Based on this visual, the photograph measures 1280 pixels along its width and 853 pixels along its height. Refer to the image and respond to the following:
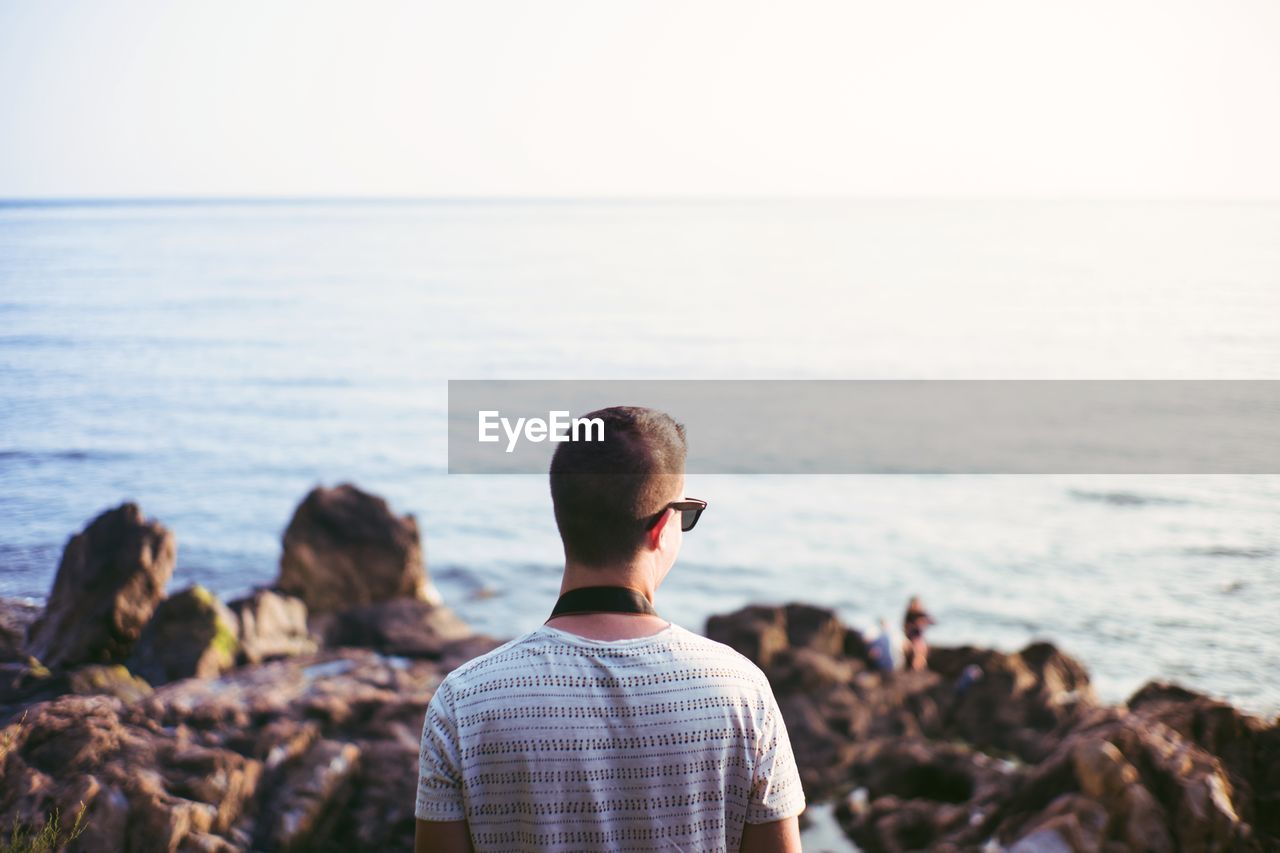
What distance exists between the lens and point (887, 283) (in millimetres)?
89000

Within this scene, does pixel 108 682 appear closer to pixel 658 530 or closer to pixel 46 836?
pixel 46 836

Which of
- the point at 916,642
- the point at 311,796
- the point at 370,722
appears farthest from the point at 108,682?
the point at 916,642

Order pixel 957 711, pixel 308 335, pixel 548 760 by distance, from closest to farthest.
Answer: pixel 548 760
pixel 957 711
pixel 308 335

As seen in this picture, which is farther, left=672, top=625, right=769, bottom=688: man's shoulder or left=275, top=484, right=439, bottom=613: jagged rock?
left=275, top=484, right=439, bottom=613: jagged rock

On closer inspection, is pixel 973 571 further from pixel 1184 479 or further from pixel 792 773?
pixel 792 773

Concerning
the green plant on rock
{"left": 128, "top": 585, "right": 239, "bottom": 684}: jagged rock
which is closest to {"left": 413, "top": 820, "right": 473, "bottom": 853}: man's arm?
the green plant on rock

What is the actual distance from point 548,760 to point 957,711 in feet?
36.3

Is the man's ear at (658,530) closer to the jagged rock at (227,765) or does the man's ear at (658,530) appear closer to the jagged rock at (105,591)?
the jagged rock at (227,765)

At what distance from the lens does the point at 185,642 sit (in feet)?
36.0

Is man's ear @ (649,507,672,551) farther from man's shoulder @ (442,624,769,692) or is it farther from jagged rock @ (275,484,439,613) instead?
jagged rock @ (275,484,439,613)

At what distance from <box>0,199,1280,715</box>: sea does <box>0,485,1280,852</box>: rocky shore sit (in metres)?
4.83

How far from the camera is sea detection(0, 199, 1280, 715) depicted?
70.3 ft

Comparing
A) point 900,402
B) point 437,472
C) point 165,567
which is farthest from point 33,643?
point 900,402

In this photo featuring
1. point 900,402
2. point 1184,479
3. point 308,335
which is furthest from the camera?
point 308,335
